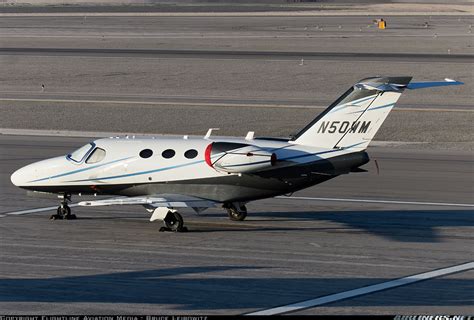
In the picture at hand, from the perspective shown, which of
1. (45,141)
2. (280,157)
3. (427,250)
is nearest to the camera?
(427,250)

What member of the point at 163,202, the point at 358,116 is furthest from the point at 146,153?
the point at 358,116

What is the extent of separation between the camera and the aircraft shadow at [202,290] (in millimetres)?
22156

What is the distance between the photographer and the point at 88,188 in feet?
106

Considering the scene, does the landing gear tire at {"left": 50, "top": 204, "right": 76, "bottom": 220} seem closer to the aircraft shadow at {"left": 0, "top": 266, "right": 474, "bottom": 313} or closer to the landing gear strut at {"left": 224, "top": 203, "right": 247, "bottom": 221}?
the landing gear strut at {"left": 224, "top": 203, "right": 247, "bottom": 221}

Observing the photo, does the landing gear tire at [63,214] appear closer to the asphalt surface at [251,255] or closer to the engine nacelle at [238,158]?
the asphalt surface at [251,255]

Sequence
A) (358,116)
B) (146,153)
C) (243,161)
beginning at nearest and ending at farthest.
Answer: (243,161) → (358,116) → (146,153)

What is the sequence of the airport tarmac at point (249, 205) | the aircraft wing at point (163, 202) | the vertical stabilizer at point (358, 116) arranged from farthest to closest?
the vertical stabilizer at point (358, 116) < the aircraft wing at point (163, 202) < the airport tarmac at point (249, 205)

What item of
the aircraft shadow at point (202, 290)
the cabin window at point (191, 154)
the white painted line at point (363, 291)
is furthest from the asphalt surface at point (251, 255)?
the cabin window at point (191, 154)

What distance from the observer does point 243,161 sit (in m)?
30.1

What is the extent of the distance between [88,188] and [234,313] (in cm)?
1228

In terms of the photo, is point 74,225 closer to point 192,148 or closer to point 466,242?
point 192,148

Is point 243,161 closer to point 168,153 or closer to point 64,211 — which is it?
point 168,153

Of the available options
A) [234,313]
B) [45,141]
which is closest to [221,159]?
[234,313]

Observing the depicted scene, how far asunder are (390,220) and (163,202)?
7.33 meters
